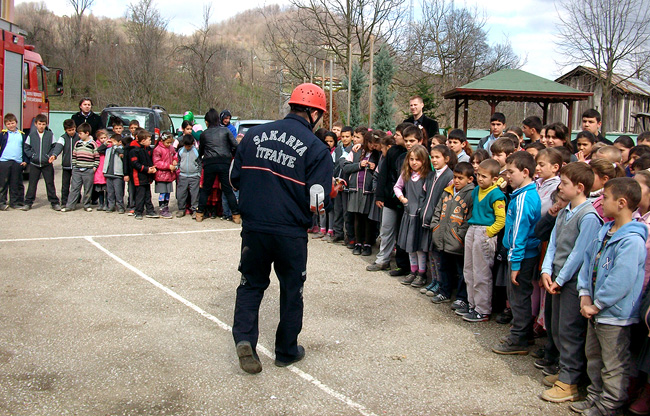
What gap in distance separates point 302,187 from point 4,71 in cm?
1360

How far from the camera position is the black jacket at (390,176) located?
7682mm

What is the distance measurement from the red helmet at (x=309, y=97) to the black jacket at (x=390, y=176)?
3.14 m

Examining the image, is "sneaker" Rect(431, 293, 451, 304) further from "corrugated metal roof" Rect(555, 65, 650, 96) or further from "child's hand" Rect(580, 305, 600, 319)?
"corrugated metal roof" Rect(555, 65, 650, 96)

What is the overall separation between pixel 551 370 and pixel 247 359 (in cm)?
248

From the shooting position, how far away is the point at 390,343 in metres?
5.19

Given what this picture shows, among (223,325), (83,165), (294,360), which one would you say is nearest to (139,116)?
(83,165)

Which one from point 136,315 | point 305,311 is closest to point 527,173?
point 305,311

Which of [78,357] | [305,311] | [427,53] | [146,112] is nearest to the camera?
[78,357]

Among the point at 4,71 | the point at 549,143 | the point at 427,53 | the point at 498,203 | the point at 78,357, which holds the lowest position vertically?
the point at 78,357

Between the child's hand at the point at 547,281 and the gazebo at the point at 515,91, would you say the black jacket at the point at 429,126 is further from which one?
the gazebo at the point at 515,91

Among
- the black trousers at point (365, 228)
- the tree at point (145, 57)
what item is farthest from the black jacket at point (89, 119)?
the tree at point (145, 57)

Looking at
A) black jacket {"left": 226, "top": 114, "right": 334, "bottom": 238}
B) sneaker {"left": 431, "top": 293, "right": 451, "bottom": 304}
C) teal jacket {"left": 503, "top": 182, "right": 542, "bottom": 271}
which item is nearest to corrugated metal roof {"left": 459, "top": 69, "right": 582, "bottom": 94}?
sneaker {"left": 431, "top": 293, "right": 451, "bottom": 304}

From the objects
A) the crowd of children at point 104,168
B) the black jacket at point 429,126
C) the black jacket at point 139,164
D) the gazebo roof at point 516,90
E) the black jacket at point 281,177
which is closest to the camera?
the black jacket at point 281,177

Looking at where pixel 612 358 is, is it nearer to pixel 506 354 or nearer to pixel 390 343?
pixel 506 354
